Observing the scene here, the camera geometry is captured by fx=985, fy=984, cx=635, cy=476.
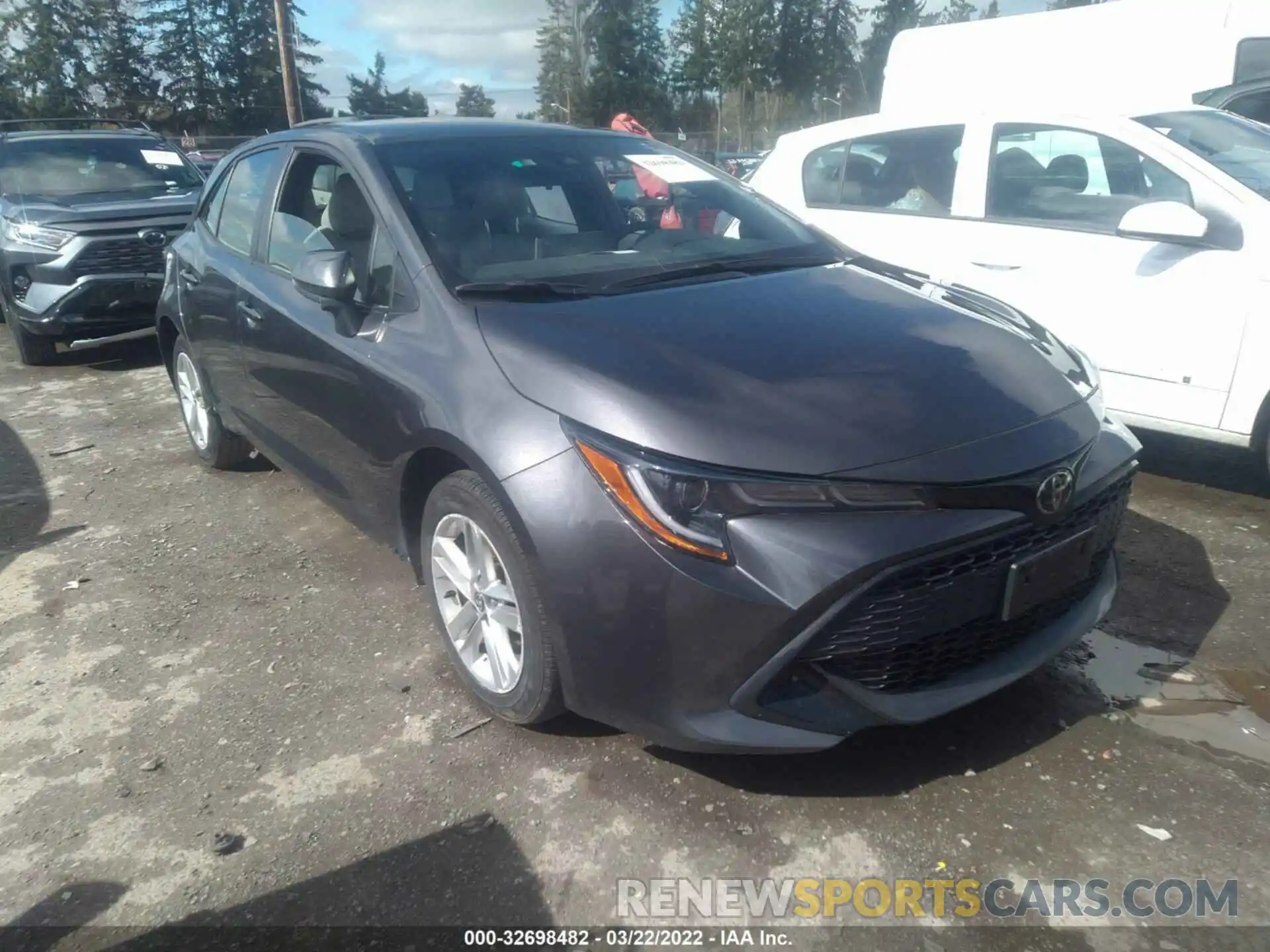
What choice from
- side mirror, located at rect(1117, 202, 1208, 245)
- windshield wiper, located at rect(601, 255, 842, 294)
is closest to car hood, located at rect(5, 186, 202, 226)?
windshield wiper, located at rect(601, 255, 842, 294)

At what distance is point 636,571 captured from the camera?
7.19 ft

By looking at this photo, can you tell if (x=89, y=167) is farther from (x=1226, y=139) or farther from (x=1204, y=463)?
(x=1204, y=463)

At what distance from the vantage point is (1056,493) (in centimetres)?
236

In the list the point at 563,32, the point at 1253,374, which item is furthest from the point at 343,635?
the point at 563,32

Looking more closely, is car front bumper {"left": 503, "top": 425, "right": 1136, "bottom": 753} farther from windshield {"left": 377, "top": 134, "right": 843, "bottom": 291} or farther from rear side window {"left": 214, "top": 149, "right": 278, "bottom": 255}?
rear side window {"left": 214, "top": 149, "right": 278, "bottom": 255}

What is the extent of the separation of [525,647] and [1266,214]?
140 inches

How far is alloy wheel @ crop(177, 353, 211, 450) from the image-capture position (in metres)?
4.96

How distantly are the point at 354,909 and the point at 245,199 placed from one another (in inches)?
124

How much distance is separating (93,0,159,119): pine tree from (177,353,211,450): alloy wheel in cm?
5485

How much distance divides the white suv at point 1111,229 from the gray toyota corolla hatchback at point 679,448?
1.30m

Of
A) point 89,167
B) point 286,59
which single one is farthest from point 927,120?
point 286,59

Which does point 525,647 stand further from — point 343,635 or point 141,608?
point 141,608

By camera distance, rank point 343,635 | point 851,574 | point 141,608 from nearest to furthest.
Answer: point 851,574 < point 343,635 < point 141,608

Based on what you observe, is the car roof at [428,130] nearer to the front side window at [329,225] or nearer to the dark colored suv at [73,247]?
the front side window at [329,225]
